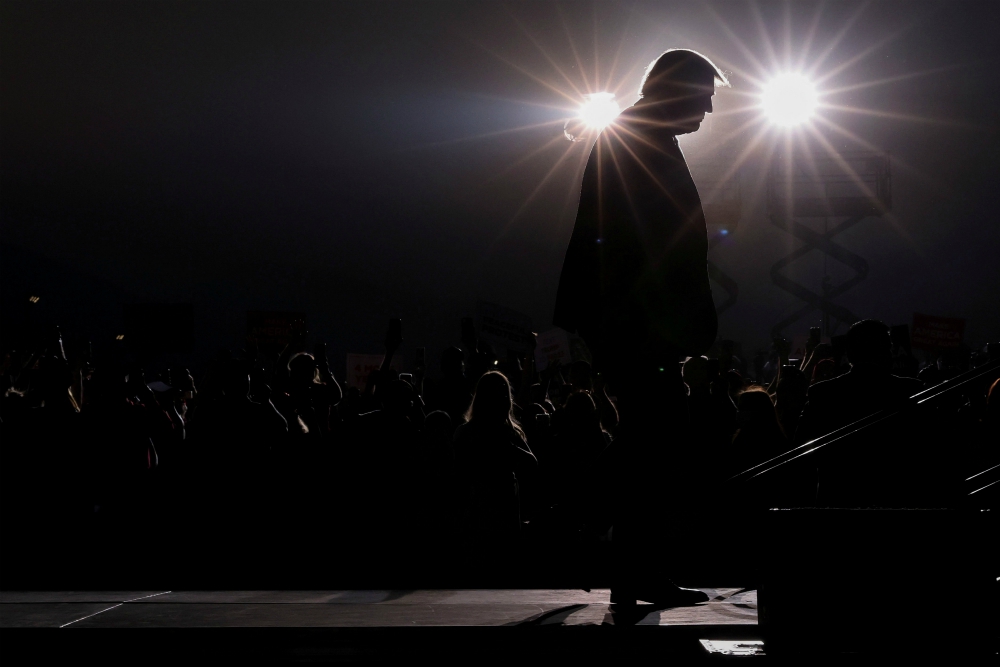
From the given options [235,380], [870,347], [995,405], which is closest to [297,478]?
Result: [235,380]

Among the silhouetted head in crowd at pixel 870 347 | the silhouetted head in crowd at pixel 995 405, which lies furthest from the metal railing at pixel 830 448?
the silhouetted head in crowd at pixel 995 405

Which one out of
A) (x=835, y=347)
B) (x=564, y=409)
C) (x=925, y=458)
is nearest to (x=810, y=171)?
(x=835, y=347)

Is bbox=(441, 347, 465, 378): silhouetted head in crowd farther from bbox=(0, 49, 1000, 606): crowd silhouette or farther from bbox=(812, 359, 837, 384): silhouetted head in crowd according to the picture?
bbox=(812, 359, 837, 384): silhouetted head in crowd

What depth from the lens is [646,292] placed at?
3.71m

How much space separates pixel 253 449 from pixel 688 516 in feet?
9.98

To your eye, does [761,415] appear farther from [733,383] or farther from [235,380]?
[235,380]

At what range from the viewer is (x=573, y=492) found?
12.0ft

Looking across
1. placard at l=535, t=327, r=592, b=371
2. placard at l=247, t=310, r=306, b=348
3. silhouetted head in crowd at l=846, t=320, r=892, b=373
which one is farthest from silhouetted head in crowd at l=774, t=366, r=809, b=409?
placard at l=247, t=310, r=306, b=348

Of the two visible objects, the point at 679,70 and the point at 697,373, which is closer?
the point at 679,70

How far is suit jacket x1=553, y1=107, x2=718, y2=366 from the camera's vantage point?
3695mm

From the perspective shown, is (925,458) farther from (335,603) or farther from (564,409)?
(564,409)

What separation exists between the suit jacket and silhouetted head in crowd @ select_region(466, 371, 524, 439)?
2.29 metres

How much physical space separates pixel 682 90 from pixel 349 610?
7.21 ft

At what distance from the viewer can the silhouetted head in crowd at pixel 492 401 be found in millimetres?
6043
